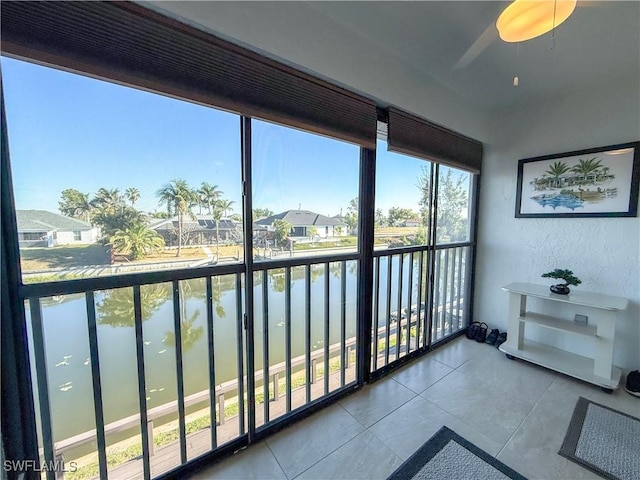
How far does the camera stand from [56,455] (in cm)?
108

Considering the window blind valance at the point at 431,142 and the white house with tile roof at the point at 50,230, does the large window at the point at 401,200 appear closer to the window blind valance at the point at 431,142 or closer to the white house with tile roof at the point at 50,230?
the window blind valance at the point at 431,142

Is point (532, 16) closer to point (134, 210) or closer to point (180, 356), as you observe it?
point (134, 210)

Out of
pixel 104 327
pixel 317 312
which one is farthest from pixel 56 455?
pixel 317 312

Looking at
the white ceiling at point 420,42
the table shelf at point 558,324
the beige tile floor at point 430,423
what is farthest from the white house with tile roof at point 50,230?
the table shelf at point 558,324

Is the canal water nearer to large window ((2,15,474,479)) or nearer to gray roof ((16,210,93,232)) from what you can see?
large window ((2,15,474,479))

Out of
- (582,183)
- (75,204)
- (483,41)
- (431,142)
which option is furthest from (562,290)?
(75,204)

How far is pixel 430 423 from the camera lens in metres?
1.62

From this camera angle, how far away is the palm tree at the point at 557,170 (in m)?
2.32

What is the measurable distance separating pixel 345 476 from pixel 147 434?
40.2 inches

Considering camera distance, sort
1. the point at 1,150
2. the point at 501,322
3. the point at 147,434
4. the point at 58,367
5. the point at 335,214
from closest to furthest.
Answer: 1. the point at 1,150
2. the point at 58,367
3. the point at 147,434
4. the point at 335,214
5. the point at 501,322

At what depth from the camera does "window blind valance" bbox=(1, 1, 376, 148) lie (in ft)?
2.76

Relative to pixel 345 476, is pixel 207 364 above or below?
above

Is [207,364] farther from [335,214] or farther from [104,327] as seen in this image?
[335,214]

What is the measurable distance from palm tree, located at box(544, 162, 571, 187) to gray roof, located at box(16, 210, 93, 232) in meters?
3.50
